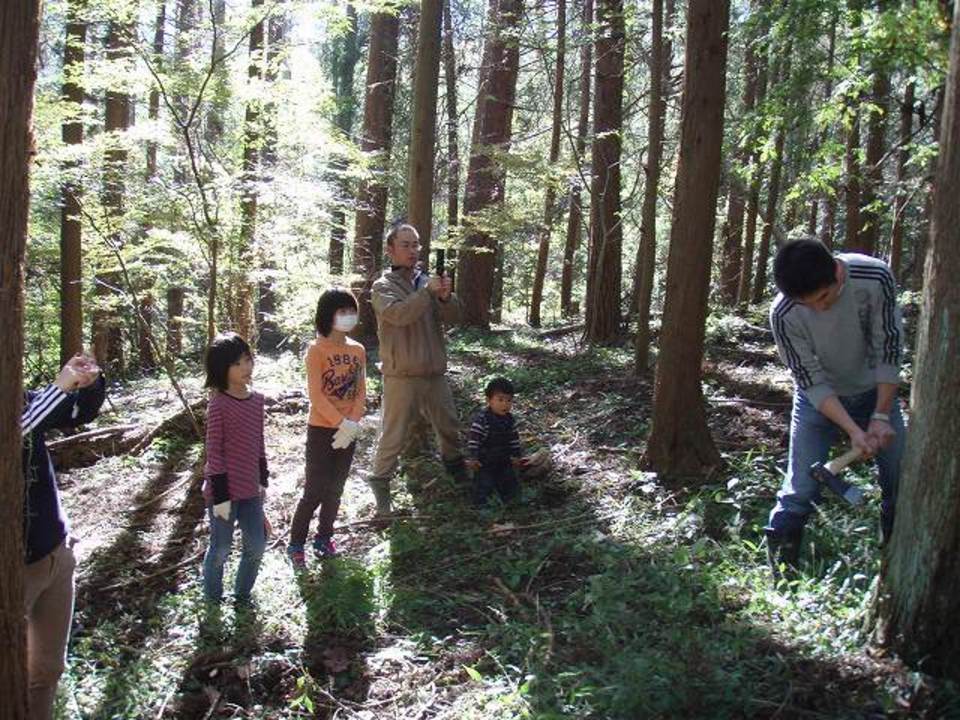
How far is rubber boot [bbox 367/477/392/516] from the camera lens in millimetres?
6087

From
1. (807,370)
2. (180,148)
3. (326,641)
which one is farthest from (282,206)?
(807,370)

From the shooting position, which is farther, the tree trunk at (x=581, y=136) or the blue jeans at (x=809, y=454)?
the tree trunk at (x=581, y=136)

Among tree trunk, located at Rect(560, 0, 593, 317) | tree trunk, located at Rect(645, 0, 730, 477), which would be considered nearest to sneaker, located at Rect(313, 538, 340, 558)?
tree trunk, located at Rect(645, 0, 730, 477)

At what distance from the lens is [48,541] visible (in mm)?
3031

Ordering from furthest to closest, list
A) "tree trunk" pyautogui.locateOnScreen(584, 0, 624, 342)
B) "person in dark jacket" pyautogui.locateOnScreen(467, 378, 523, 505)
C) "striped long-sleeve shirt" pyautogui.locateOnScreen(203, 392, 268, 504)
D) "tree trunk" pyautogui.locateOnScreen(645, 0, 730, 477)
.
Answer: "tree trunk" pyautogui.locateOnScreen(584, 0, 624, 342)
"person in dark jacket" pyautogui.locateOnScreen(467, 378, 523, 505)
"tree trunk" pyautogui.locateOnScreen(645, 0, 730, 477)
"striped long-sleeve shirt" pyautogui.locateOnScreen(203, 392, 268, 504)

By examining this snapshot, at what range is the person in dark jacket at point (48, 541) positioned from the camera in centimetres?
301

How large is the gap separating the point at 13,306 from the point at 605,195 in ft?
35.2

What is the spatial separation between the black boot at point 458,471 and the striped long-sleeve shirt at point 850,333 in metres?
3.26

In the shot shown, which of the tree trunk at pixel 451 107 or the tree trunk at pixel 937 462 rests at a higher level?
the tree trunk at pixel 451 107

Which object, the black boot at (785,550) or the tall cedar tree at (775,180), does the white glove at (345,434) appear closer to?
the black boot at (785,550)

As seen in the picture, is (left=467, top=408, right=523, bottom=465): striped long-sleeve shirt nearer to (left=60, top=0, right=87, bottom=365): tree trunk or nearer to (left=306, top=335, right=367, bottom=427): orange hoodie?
(left=306, top=335, right=367, bottom=427): orange hoodie

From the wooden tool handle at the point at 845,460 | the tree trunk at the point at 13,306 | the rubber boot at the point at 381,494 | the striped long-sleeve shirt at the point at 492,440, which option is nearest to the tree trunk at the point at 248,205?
the rubber boot at the point at 381,494

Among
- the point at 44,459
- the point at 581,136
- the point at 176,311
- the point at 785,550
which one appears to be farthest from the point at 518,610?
the point at 176,311

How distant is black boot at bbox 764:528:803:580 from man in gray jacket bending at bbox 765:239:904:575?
0.33 ft
